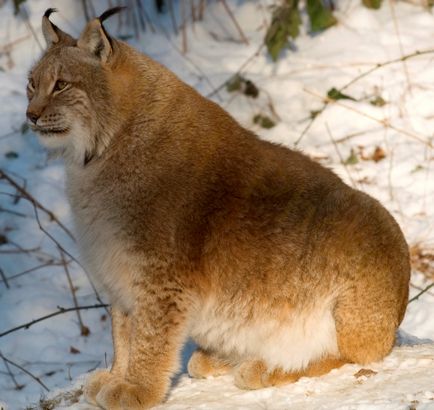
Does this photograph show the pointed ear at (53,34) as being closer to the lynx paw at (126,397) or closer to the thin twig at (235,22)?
the lynx paw at (126,397)

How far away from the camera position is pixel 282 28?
730 cm

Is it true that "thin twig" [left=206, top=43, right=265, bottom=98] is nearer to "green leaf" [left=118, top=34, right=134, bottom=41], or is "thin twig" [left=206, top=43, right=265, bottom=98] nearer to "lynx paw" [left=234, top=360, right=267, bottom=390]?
"green leaf" [left=118, top=34, right=134, bottom=41]

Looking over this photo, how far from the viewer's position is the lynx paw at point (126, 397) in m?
3.84

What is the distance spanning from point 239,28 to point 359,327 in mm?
4369

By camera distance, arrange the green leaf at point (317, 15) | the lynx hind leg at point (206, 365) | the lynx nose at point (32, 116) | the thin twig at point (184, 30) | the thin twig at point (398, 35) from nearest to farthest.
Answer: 1. the lynx nose at point (32, 116)
2. the lynx hind leg at point (206, 365)
3. the thin twig at point (398, 35)
4. the green leaf at point (317, 15)
5. the thin twig at point (184, 30)

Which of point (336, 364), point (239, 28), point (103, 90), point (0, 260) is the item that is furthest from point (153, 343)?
point (239, 28)

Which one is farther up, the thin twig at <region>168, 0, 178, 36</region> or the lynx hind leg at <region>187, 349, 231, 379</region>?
the thin twig at <region>168, 0, 178, 36</region>

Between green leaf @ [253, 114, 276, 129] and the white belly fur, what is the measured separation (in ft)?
10.6

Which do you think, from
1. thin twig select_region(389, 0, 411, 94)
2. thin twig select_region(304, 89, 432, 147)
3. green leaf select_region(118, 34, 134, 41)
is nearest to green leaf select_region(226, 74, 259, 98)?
thin twig select_region(304, 89, 432, 147)

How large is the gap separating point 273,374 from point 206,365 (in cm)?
35

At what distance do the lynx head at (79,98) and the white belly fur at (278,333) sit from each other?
2.66ft

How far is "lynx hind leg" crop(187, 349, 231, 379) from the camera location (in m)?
4.30

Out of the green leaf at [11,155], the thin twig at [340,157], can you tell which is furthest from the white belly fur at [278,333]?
the green leaf at [11,155]

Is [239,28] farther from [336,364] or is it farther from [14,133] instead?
[336,364]
